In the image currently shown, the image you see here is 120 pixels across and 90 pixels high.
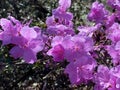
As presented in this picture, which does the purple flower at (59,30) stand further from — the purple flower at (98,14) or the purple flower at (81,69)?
the purple flower at (98,14)

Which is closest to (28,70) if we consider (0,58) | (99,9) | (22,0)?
(0,58)

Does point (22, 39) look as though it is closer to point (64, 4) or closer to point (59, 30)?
point (59, 30)

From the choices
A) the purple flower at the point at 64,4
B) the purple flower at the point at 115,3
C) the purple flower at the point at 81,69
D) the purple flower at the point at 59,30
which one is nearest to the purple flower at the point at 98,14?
the purple flower at the point at 115,3

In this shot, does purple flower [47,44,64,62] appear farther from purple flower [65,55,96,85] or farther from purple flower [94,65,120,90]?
purple flower [94,65,120,90]

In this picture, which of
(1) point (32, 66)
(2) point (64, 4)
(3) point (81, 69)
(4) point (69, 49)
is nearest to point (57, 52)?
(4) point (69, 49)

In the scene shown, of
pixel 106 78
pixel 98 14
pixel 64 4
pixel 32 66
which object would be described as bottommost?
pixel 32 66

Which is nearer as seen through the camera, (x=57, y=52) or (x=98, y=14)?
(x=57, y=52)

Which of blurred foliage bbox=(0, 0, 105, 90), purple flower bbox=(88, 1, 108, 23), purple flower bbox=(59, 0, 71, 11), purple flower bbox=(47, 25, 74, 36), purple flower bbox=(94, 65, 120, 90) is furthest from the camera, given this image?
blurred foliage bbox=(0, 0, 105, 90)

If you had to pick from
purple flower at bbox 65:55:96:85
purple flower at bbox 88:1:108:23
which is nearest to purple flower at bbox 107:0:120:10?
purple flower at bbox 88:1:108:23

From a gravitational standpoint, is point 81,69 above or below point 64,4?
below
